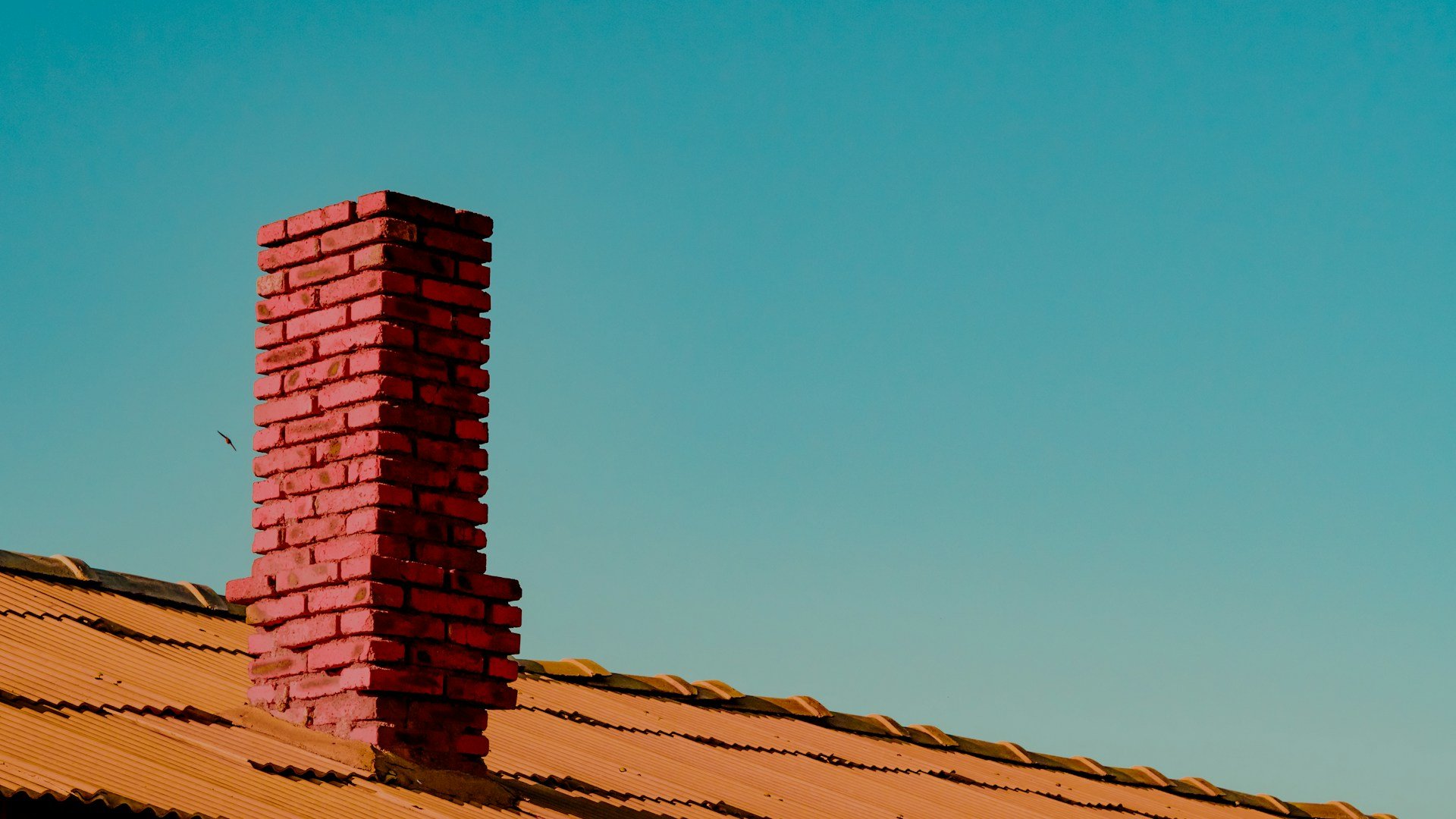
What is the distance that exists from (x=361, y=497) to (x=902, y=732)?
656 centimetres

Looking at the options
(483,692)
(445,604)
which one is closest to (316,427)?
(445,604)

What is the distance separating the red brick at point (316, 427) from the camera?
682 centimetres

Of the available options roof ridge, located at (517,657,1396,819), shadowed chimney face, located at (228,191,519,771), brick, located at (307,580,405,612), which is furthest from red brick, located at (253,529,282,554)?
roof ridge, located at (517,657,1396,819)

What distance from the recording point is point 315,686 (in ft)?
21.9

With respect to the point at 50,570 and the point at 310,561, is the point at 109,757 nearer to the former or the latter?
the point at 310,561

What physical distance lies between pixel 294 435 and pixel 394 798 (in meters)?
1.56

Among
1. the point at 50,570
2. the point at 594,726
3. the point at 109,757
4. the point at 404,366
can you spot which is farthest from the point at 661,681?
the point at 109,757

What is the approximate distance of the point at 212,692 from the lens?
7.00m

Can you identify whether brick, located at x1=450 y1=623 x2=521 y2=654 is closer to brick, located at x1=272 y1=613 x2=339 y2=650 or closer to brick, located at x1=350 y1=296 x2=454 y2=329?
brick, located at x1=272 y1=613 x2=339 y2=650

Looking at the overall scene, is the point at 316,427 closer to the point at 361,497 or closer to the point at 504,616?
the point at 361,497

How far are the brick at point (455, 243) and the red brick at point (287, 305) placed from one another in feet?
1.56

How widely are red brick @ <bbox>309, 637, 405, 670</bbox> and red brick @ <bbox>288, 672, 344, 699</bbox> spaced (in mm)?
34

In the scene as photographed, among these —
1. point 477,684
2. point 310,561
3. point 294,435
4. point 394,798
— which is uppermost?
point 294,435

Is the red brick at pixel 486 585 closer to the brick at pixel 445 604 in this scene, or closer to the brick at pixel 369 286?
the brick at pixel 445 604
